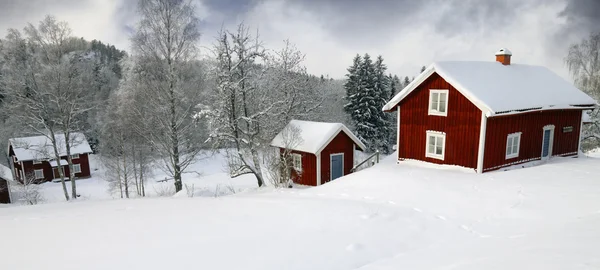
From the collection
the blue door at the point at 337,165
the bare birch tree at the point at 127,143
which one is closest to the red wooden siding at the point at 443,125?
the blue door at the point at 337,165

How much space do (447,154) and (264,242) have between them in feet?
38.8

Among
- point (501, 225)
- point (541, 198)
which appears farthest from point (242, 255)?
point (541, 198)

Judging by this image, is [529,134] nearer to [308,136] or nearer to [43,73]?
[308,136]

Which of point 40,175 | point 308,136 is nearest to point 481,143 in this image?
point 308,136

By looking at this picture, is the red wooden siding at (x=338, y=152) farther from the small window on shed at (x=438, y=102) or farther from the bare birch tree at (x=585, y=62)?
the bare birch tree at (x=585, y=62)

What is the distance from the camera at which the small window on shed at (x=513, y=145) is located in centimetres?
1542

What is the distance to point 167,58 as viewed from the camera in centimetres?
1858

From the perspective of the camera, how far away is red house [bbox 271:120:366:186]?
1788cm

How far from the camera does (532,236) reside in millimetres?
6836

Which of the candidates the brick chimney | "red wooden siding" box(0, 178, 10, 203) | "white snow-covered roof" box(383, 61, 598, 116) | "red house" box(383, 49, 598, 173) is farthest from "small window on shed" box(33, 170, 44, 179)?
the brick chimney

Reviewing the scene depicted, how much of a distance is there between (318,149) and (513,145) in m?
8.99

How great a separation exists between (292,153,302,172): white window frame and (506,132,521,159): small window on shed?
32.4 feet

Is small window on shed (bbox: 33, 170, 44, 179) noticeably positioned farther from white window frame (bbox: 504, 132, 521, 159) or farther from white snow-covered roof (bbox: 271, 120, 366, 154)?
white window frame (bbox: 504, 132, 521, 159)

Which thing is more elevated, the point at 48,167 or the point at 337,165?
the point at 337,165
